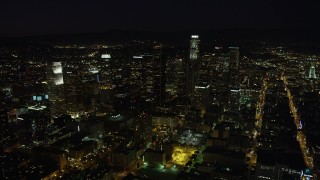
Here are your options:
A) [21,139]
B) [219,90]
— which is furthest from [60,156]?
[219,90]

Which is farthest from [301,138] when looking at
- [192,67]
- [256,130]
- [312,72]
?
[312,72]

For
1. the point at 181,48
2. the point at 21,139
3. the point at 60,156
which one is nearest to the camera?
the point at 60,156

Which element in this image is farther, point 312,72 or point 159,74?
point 312,72

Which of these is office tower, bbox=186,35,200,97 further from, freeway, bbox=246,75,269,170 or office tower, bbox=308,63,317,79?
office tower, bbox=308,63,317,79

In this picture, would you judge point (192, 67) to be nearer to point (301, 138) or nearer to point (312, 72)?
point (312, 72)

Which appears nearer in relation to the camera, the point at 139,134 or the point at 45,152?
the point at 45,152

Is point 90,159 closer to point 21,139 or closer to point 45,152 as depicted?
point 45,152

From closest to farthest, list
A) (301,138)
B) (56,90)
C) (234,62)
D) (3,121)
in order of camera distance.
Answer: (3,121) → (301,138) → (56,90) → (234,62)
